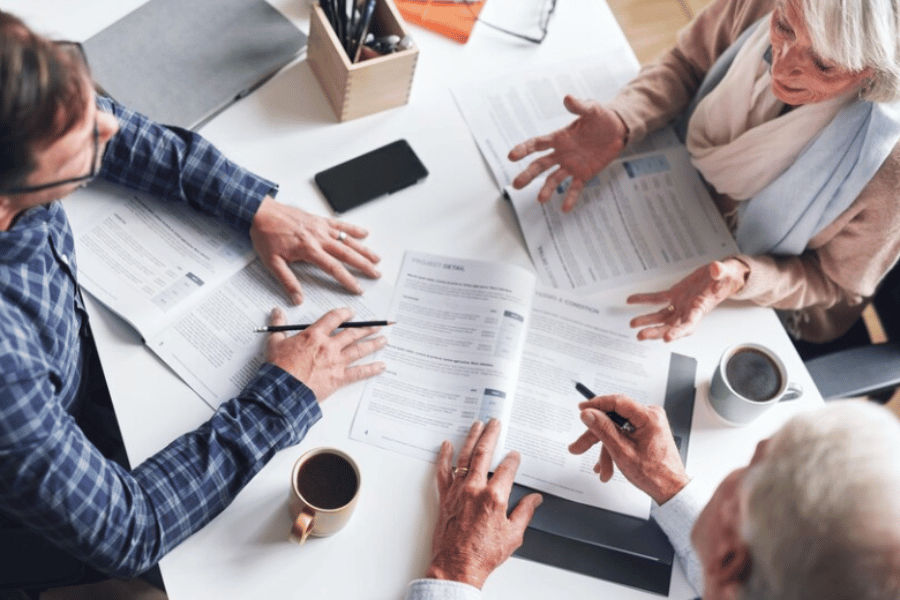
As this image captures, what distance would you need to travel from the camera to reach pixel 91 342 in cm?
128

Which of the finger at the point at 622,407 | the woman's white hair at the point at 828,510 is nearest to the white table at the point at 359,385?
the finger at the point at 622,407

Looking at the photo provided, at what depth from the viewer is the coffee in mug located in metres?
1.25

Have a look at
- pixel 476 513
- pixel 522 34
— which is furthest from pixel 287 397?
pixel 522 34

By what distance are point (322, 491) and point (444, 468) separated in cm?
18

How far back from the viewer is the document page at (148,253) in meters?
1.25

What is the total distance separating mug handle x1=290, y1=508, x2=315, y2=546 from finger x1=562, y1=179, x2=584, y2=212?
2.31 feet

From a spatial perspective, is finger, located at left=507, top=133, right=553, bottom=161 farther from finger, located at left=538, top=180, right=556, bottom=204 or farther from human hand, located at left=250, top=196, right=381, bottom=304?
human hand, located at left=250, top=196, right=381, bottom=304

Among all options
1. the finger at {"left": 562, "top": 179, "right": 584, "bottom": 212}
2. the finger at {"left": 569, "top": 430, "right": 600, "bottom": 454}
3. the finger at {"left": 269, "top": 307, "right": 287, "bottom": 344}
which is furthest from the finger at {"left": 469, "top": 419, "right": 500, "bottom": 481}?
the finger at {"left": 562, "top": 179, "right": 584, "bottom": 212}

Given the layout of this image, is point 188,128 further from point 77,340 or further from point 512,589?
point 512,589

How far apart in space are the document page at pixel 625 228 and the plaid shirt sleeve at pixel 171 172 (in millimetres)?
469

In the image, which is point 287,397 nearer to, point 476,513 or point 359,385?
point 359,385

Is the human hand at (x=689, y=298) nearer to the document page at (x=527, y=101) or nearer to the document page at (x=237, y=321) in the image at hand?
the document page at (x=527, y=101)

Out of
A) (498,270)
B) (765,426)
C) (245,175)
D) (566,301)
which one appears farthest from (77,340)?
(765,426)

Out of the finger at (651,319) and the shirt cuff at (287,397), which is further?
the finger at (651,319)
